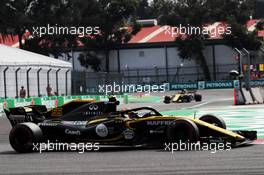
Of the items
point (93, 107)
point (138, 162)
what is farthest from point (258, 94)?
point (138, 162)

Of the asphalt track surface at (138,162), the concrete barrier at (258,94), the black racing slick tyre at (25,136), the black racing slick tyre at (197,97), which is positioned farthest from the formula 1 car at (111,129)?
the black racing slick tyre at (197,97)

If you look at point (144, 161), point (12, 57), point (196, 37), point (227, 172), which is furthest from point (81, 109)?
point (196, 37)

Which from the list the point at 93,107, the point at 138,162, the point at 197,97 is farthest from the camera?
the point at 197,97

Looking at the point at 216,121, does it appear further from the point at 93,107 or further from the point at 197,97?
the point at 197,97

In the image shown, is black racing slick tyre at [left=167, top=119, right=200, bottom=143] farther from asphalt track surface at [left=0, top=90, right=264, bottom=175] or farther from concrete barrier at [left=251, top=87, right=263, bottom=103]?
concrete barrier at [left=251, top=87, right=263, bottom=103]

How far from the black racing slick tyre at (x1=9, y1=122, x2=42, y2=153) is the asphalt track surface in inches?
12.3

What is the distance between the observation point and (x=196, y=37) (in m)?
69.3

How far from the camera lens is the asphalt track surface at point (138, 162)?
9.41m

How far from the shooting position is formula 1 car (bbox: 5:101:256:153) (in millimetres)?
12062

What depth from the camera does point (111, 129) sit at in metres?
12.6

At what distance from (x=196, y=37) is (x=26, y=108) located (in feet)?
185

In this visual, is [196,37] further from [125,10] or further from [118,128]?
[118,128]

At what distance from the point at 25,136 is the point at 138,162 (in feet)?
11.0

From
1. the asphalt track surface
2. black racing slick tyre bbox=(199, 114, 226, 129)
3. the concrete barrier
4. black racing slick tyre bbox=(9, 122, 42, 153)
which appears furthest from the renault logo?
the concrete barrier
